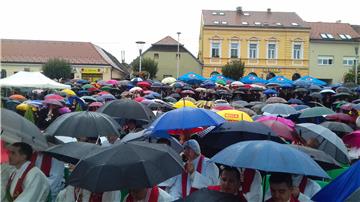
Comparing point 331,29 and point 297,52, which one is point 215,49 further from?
point 331,29

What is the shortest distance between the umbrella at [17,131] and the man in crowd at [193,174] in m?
1.56

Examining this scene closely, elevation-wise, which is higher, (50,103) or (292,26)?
(292,26)

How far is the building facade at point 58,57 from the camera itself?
51.1 m

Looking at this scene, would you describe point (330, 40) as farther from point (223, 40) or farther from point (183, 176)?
point (183, 176)

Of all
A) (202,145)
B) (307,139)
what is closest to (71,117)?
(202,145)

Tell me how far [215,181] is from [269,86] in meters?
20.7

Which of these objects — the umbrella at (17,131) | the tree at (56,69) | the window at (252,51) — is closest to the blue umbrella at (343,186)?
the umbrella at (17,131)

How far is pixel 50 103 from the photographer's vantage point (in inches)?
456

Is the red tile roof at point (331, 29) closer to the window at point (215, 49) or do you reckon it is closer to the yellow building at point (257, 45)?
the yellow building at point (257, 45)

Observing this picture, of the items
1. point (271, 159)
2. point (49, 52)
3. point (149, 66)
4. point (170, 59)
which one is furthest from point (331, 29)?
point (271, 159)

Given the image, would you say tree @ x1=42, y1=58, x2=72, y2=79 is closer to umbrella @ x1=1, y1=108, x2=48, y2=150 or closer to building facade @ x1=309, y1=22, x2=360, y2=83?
building facade @ x1=309, y1=22, x2=360, y2=83

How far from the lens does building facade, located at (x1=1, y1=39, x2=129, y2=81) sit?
51094mm

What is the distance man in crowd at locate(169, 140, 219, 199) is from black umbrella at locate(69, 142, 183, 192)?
1.01 meters

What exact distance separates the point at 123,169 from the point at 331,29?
5648 cm
